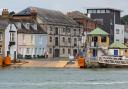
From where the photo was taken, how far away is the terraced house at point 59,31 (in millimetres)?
173500

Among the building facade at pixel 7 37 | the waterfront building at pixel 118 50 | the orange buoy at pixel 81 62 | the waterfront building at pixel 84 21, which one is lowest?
the orange buoy at pixel 81 62

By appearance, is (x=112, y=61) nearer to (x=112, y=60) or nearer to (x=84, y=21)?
(x=112, y=60)

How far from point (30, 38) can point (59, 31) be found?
596 inches

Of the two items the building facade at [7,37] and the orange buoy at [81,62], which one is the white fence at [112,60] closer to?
the orange buoy at [81,62]

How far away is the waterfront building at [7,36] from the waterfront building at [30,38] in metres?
1.97

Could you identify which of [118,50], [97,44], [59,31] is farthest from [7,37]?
[59,31]

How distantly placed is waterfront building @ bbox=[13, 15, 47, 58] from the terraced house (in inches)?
82.1

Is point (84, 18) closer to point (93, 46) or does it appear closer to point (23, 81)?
point (93, 46)

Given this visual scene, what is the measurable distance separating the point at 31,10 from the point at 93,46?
3780 cm

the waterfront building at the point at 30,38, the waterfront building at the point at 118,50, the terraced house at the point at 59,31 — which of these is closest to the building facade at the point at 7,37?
the waterfront building at the point at 30,38

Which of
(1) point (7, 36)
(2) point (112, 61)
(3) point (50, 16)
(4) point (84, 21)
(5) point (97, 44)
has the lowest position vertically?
(2) point (112, 61)

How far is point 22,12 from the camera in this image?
17988 cm

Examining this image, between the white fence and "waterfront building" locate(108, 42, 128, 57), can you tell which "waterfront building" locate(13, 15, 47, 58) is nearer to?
"waterfront building" locate(108, 42, 128, 57)

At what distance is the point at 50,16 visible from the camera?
177500 millimetres
